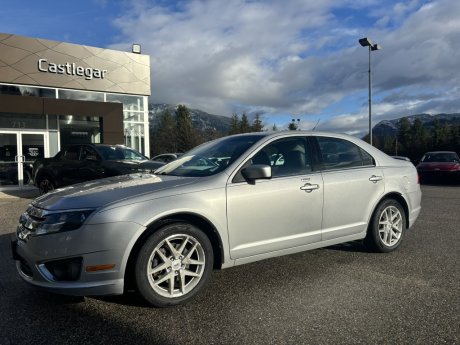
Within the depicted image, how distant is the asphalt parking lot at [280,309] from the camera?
313 cm

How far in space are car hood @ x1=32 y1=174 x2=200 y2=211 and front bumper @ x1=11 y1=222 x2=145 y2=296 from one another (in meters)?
0.24

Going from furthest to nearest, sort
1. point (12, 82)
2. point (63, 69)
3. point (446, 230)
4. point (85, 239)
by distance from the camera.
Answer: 1. point (63, 69)
2. point (12, 82)
3. point (446, 230)
4. point (85, 239)

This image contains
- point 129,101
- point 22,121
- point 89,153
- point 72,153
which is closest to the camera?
point 89,153

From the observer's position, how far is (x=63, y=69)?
61.6 feet

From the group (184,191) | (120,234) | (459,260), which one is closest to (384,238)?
(459,260)

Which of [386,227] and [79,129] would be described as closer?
[386,227]

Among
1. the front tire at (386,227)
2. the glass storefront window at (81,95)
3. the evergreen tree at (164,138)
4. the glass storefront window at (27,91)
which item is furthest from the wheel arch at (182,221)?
the evergreen tree at (164,138)

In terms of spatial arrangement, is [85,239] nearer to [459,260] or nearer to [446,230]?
[459,260]

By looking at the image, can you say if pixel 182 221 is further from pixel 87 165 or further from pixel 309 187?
pixel 87 165

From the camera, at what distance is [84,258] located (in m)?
3.37

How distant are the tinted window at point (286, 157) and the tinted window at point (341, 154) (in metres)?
0.26

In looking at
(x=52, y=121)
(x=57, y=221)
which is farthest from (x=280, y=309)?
(x=52, y=121)

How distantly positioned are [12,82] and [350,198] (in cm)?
1688

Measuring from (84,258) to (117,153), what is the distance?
8308 millimetres
